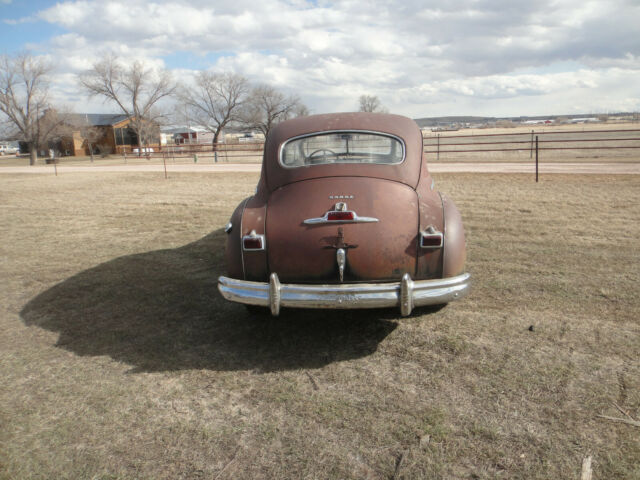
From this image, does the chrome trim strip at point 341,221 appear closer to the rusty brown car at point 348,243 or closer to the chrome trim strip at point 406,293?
the rusty brown car at point 348,243

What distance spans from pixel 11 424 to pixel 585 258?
18.3ft

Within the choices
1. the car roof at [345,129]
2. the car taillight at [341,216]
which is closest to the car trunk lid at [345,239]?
the car taillight at [341,216]

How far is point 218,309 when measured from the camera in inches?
171

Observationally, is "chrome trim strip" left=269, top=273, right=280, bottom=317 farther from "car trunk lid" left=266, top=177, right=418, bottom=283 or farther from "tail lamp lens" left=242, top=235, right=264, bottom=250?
"tail lamp lens" left=242, top=235, right=264, bottom=250

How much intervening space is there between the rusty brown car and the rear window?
178 millimetres

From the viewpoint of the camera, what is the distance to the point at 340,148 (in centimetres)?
408

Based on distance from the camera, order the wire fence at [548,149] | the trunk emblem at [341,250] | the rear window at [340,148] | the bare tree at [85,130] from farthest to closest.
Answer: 1. the bare tree at [85,130]
2. the wire fence at [548,149]
3. the rear window at [340,148]
4. the trunk emblem at [341,250]

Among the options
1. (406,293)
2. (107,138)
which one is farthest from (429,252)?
(107,138)

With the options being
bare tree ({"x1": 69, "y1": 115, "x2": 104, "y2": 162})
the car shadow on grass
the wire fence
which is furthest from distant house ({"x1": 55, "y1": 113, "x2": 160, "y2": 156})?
the car shadow on grass

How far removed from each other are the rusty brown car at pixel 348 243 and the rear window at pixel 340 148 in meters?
0.18

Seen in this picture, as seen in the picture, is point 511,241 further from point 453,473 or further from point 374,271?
point 453,473

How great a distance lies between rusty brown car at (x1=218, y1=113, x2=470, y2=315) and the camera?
317 centimetres

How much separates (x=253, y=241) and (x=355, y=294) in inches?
33.0

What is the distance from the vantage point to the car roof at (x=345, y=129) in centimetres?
373
